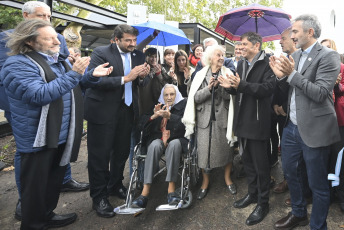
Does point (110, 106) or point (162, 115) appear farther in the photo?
point (162, 115)

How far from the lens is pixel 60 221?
2902mm

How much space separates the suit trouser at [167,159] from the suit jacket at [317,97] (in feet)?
4.95

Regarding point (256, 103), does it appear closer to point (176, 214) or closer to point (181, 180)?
point (181, 180)

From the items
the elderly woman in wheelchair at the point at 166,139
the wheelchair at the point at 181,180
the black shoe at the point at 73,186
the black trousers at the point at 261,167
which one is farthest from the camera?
the black shoe at the point at 73,186

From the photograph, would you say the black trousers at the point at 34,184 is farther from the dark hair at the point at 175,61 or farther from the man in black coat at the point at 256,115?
the dark hair at the point at 175,61

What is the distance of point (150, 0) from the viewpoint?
749 inches

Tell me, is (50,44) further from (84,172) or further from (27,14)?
(84,172)

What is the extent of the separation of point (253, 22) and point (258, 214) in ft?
8.77

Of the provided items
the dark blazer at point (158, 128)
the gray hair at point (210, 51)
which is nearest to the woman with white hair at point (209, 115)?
the gray hair at point (210, 51)

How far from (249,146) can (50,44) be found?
244cm

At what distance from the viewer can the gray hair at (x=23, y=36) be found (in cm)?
220

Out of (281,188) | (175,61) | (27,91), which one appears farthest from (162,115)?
(281,188)

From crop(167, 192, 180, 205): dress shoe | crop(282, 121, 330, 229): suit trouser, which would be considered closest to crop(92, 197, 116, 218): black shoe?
crop(167, 192, 180, 205): dress shoe

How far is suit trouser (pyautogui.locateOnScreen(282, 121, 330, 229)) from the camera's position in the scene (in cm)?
232
